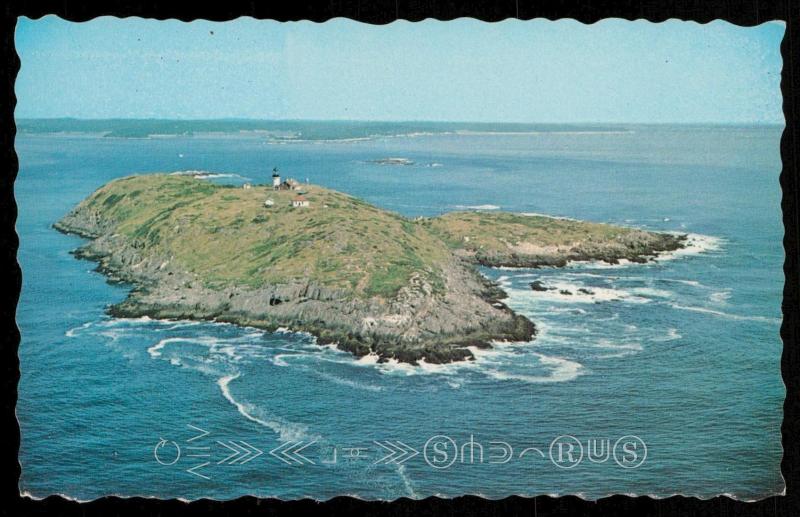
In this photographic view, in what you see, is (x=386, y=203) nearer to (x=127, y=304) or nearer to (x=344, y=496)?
(x=127, y=304)

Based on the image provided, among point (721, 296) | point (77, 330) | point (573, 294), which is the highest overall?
point (721, 296)

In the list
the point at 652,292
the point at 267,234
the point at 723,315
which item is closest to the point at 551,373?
the point at 652,292

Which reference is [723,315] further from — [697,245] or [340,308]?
[340,308]

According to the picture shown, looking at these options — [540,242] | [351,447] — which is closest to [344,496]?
[351,447]

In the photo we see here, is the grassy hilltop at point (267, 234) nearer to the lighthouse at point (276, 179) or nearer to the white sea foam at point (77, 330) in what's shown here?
the lighthouse at point (276, 179)

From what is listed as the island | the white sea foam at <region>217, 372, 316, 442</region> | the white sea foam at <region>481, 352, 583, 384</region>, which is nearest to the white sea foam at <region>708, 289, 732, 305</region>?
the island

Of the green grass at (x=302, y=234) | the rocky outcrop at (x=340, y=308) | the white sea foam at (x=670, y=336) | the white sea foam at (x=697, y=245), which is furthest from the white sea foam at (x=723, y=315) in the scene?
the rocky outcrop at (x=340, y=308)

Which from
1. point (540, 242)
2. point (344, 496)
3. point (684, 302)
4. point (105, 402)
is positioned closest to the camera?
point (344, 496)
